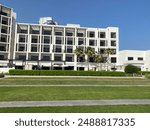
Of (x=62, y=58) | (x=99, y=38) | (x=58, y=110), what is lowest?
(x=58, y=110)

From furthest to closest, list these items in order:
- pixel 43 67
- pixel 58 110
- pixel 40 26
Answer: pixel 40 26 < pixel 43 67 < pixel 58 110

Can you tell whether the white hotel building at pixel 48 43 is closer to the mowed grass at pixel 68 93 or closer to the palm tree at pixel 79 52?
the palm tree at pixel 79 52

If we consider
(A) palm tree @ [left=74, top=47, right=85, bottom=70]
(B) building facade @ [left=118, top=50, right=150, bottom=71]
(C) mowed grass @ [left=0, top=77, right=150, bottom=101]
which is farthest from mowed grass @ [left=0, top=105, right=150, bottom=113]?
(B) building facade @ [left=118, top=50, right=150, bottom=71]

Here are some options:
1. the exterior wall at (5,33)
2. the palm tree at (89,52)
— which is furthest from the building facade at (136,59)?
the exterior wall at (5,33)

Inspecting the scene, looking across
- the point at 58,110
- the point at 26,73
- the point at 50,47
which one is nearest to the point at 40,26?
the point at 50,47

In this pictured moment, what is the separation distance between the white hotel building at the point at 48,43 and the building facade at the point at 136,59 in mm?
2826

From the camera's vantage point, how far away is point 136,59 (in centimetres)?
9181

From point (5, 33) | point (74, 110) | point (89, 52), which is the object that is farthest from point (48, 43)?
point (74, 110)

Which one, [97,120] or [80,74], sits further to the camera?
[80,74]

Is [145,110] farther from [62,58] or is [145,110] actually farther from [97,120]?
[62,58]

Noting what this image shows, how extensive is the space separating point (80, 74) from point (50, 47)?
29.9 meters

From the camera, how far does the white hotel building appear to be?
268ft

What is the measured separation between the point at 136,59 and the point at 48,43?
1420 inches

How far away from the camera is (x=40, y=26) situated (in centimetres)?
8881
